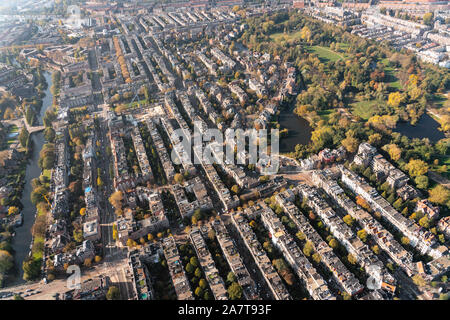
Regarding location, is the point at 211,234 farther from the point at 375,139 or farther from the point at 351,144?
the point at 375,139

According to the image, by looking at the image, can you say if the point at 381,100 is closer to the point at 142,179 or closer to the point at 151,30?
the point at 142,179

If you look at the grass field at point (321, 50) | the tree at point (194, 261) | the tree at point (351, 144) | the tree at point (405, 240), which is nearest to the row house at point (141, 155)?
the tree at point (194, 261)

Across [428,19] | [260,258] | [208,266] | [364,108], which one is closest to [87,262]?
[208,266]

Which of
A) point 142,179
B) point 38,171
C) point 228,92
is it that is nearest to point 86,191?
point 142,179

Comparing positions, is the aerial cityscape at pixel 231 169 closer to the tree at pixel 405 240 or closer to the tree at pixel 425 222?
the tree at pixel 425 222

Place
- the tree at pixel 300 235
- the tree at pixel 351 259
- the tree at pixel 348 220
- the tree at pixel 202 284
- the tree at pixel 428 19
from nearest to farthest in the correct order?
the tree at pixel 202 284 < the tree at pixel 351 259 < the tree at pixel 300 235 < the tree at pixel 348 220 < the tree at pixel 428 19
